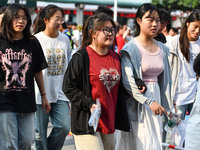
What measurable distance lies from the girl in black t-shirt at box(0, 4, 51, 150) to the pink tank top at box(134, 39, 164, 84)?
1.23 metres

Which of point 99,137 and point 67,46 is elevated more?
point 67,46

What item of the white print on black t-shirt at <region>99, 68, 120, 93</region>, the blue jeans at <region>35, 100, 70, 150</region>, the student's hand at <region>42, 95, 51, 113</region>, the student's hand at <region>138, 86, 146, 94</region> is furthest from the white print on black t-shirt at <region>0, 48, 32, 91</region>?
the student's hand at <region>138, 86, 146, 94</region>

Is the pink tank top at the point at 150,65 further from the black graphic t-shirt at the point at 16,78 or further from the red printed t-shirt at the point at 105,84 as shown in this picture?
the black graphic t-shirt at the point at 16,78

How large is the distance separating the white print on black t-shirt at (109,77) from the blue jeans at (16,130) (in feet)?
3.40

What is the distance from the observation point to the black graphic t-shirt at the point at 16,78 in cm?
435

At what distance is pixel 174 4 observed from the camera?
1425 inches

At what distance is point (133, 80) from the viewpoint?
167 inches

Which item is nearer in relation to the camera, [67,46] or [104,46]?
[104,46]

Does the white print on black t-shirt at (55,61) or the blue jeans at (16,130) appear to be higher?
the white print on black t-shirt at (55,61)

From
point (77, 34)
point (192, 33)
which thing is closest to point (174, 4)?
point (77, 34)

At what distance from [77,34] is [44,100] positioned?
397 inches

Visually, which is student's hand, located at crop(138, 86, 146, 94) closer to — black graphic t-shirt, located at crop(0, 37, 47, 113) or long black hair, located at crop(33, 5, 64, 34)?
black graphic t-shirt, located at crop(0, 37, 47, 113)

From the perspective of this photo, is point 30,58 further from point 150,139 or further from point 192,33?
point 192,33

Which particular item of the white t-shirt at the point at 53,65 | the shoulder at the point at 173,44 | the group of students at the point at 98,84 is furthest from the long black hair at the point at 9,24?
the shoulder at the point at 173,44
